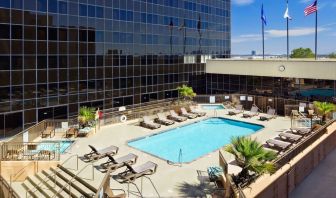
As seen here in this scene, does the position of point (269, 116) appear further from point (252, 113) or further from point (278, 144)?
point (278, 144)

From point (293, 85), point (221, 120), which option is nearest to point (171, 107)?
point (221, 120)

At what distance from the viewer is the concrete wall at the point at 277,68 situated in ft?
105

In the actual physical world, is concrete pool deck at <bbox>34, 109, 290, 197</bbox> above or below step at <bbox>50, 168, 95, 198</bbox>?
above

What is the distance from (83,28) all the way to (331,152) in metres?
23.6

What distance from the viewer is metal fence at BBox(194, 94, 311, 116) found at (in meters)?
31.5

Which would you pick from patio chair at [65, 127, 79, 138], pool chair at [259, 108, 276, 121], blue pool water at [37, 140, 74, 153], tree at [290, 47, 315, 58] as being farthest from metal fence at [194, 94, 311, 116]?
tree at [290, 47, 315, 58]

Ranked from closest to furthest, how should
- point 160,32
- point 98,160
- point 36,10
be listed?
point 98,160
point 36,10
point 160,32

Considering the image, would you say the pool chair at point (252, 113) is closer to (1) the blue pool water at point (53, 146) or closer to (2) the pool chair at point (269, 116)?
(2) the pool chair at point (269, 116)

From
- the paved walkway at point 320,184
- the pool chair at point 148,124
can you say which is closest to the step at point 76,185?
the paved walkway at point 320,184

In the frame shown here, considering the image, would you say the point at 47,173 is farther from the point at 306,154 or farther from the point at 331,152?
the point at 331,152

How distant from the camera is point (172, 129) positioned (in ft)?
89.0

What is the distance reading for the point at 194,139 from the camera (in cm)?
2538

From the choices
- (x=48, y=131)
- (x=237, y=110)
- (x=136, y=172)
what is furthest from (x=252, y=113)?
(x=136, y=172)

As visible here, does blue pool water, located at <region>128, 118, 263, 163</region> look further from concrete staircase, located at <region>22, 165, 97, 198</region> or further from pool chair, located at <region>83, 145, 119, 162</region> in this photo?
concrete staircase, located at <region>22, 165, 97, 198</region>
